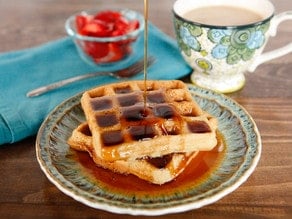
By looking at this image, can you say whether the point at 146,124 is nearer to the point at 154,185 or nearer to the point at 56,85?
the point at 154,185

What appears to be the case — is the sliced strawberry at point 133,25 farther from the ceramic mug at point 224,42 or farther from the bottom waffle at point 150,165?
the bottom waffle at point 150,165

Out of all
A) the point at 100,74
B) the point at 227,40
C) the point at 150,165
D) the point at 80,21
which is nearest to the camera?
the point at 150,165

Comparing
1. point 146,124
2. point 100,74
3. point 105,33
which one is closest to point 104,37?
point 105,33

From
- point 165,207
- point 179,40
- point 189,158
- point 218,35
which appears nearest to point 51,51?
point 179,40

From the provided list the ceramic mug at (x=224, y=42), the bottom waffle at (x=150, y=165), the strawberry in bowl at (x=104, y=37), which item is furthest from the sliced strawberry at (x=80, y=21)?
the bottom waffle at (x=150, y=165)

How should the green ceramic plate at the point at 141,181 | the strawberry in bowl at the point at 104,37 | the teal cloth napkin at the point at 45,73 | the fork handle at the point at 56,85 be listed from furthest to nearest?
the strawberry in bowl at the point at 104,37 < the fork handle at the point at 56,85 < the teal cloth napkin at the point at 45,73 < the green ceramic plate at the point at 141,181

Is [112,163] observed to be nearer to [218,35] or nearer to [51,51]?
[218,35]
